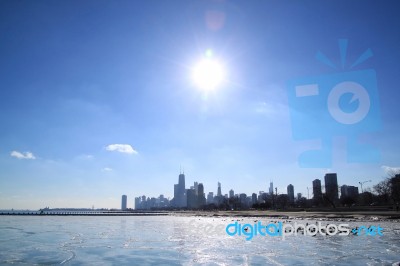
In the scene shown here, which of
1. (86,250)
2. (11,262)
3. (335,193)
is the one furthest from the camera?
(335,193)

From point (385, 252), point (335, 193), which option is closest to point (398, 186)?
point (335, 193)

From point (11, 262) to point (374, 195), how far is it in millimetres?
158823

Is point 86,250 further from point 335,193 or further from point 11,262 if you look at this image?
point 335,193

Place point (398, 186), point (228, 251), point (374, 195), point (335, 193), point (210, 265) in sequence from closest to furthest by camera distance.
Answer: point (210, 265)
point (228, 251)
point (398, 186)
point (335, 193)
point (374, 195)

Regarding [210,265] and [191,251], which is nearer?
[210,265]

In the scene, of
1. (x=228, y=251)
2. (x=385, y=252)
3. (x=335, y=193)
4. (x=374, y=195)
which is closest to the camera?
(x=385, y=252)

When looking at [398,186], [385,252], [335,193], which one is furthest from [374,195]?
[385,252]

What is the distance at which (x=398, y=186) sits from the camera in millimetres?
88562

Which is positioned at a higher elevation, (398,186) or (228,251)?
(398,186)

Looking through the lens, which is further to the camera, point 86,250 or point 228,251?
point 86,250

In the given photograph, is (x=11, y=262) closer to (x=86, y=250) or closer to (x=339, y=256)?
(x=86, y=250)

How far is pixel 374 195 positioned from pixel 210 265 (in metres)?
153

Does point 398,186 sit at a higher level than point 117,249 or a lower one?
higher

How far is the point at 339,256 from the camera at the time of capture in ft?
71.4
